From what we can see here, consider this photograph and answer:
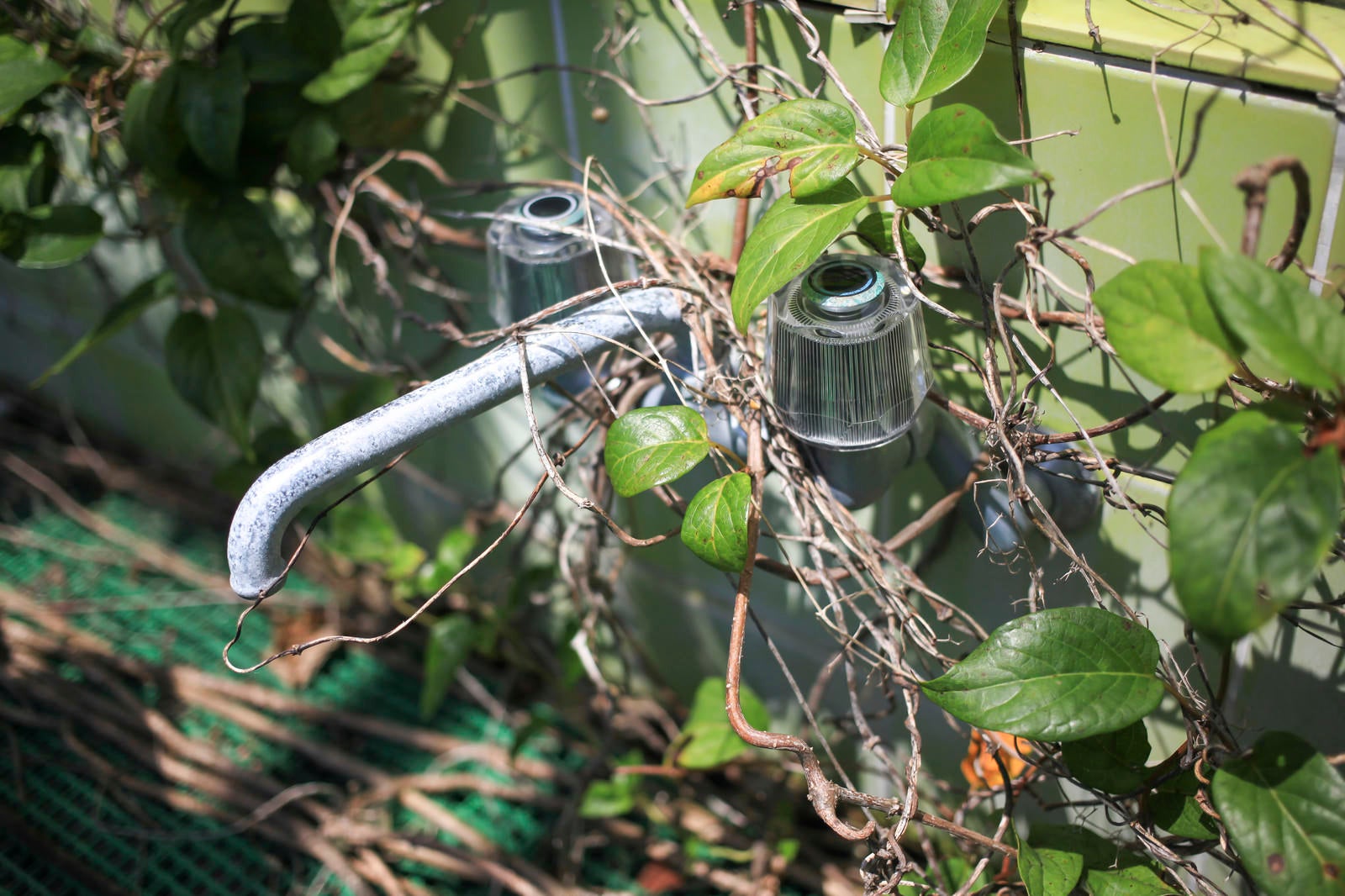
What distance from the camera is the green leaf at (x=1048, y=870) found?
0.60 meters

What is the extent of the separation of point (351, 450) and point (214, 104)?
51 cm

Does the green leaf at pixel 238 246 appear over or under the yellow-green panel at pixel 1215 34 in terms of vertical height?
under

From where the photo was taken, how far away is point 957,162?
0.52m

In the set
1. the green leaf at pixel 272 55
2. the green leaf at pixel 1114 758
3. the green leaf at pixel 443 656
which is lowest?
the green leaf at pixel 443 656

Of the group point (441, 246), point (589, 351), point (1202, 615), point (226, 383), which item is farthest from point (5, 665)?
point (1202, 615)

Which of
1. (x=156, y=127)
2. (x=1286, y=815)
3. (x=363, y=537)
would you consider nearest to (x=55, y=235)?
(x=156, y=127)

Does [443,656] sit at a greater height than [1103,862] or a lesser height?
lesser

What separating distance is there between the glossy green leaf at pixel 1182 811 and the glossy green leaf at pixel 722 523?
0.30 meters

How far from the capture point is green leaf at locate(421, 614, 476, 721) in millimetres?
1143

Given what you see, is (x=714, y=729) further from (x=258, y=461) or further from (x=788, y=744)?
(x=258, y=461)

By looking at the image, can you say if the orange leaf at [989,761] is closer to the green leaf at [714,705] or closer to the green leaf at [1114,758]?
the green leaf at [1114,758]

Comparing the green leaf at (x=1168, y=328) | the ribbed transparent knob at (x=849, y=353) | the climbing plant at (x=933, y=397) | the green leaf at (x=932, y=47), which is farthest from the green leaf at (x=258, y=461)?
the green leaf at (x=1168, y=328)

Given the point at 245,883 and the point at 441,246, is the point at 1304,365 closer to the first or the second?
the point at 441,246

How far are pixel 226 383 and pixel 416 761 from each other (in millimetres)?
527
